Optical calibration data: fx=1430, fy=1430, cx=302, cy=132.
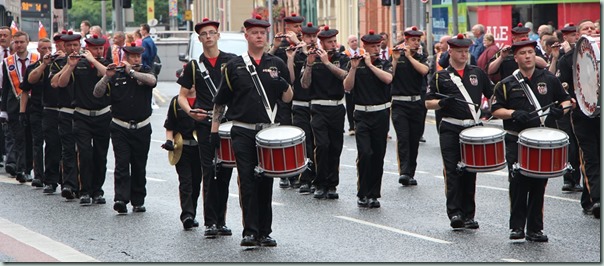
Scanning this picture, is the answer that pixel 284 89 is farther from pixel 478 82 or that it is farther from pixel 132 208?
pixel 132 208

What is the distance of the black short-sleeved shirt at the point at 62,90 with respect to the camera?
15.9m

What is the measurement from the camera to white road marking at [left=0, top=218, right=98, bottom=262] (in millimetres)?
11289

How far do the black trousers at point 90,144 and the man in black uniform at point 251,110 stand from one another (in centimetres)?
377

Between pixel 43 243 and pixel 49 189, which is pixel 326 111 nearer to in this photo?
pixel 49 189

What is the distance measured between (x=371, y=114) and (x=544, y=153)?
3.65 metres

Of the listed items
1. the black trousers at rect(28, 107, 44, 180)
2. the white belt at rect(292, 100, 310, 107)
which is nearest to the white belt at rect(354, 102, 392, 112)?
the white belt at rect(292, 100, 310, 107)

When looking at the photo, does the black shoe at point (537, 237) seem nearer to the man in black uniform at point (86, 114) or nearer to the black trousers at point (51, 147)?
the man in black uniform at point (86, 114)

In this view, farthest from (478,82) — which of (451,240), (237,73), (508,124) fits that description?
(237,73)

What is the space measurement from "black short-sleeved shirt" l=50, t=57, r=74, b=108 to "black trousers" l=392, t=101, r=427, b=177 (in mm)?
3850

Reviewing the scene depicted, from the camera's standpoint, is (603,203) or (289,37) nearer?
(603,203)

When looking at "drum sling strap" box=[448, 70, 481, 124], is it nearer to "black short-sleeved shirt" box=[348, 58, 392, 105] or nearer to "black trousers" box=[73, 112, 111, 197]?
"black short-sleeved shirt" box=[348, 58, 392, 105]

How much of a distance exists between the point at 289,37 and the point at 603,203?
504 centimetres

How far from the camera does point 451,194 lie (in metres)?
13.0

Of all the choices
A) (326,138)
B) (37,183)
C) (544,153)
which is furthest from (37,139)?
(544,153)
